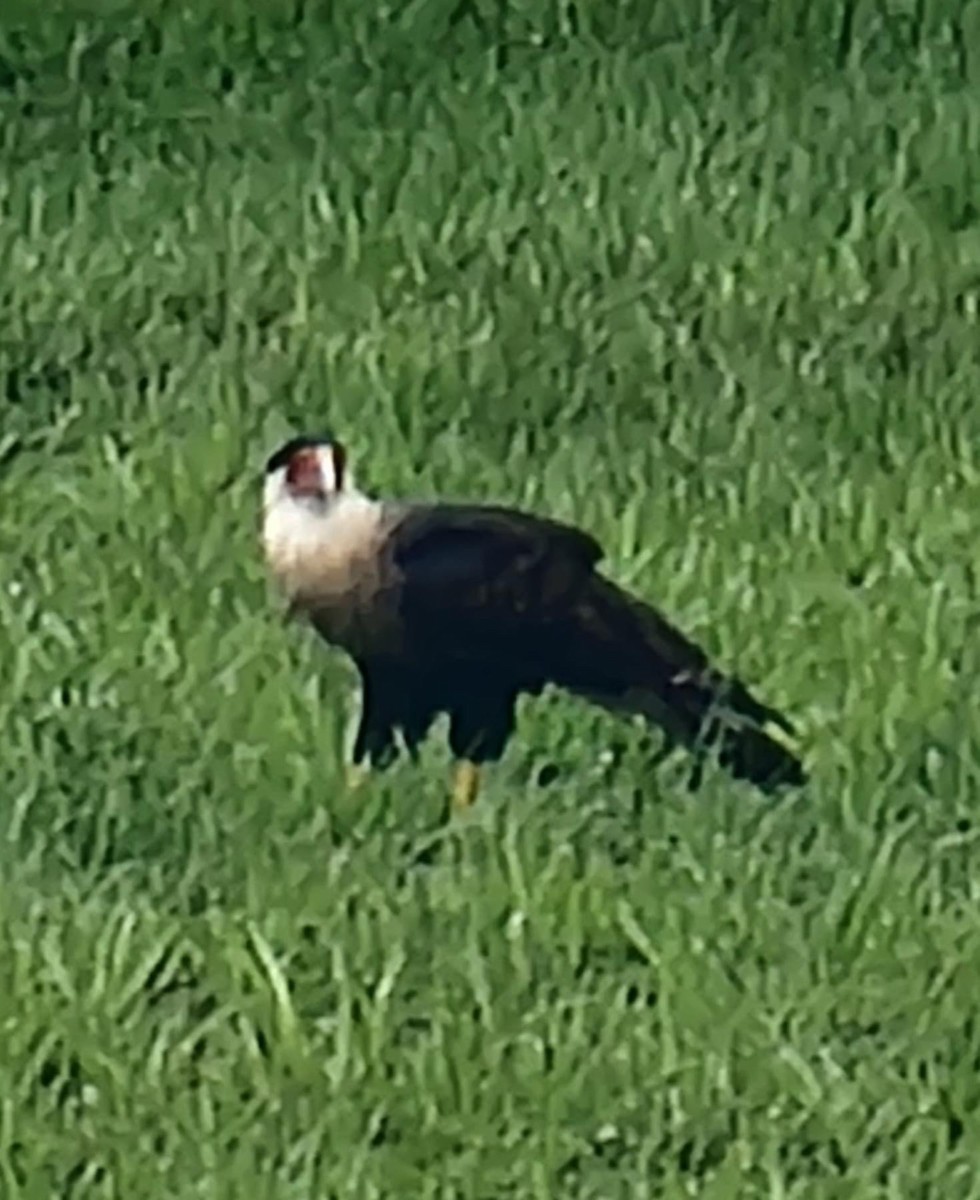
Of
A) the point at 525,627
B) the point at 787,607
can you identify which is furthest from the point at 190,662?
the point at 787,607

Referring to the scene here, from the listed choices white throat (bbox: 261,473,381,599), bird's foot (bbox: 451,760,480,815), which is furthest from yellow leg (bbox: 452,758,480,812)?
white throat (bbox: 261,473,381,599)

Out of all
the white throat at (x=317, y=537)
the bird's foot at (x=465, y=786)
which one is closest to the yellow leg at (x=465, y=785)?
the bird's foot at (x=465, y=786)

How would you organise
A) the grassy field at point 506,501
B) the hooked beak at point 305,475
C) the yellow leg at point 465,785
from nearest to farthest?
the grassy field at point 506,501 < the yellow leg at point 465,785 < the hooked beak at point 305,475

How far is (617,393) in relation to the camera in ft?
6.85

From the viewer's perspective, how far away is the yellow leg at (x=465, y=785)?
1822 millimetres

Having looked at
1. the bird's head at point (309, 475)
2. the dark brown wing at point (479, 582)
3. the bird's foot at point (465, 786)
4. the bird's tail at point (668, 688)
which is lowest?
the bird's foot at point (465, 786)

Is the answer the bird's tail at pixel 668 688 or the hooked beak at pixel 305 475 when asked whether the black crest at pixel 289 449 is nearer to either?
the hooked beak at pixel 305 475

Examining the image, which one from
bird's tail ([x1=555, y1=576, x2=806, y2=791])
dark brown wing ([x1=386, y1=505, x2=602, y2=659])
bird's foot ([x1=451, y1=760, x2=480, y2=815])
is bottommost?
bird's foot ([x1=451, y1=760, x2=480, y2=815])

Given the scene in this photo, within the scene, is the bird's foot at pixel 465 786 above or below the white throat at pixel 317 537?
below

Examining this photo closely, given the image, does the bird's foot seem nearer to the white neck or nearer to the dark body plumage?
the dark body plumage

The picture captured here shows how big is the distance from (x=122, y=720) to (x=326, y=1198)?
1.01 feet

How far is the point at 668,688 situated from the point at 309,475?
0.21m

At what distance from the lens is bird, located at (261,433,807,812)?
184 cm

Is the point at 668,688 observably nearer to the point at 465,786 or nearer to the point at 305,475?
the point at 465,786
